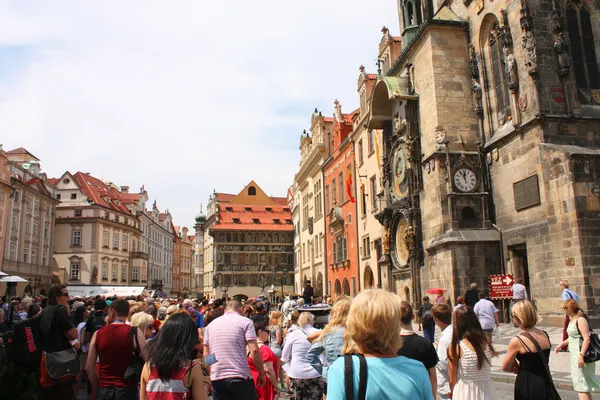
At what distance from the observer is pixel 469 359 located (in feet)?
16.4

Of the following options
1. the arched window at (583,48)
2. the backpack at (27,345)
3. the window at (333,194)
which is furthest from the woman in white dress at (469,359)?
the window at (333,194)

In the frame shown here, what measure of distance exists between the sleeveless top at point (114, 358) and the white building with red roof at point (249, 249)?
66048mm

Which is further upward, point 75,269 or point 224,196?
point 224,196

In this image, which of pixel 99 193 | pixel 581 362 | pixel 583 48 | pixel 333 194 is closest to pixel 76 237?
pixel 99 193

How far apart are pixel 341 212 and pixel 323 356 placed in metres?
32.6

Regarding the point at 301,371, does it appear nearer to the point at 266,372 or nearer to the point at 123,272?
the point at 266,372

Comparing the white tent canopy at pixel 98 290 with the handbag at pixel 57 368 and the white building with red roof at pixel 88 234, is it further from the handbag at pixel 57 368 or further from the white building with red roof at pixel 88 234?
the handbag at pixel 57 368

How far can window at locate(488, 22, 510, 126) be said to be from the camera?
18.2 meters

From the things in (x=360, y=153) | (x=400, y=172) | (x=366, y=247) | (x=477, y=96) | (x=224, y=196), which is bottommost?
(x=366, y=247)

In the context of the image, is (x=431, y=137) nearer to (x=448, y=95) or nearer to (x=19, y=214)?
(x=448, y=95)

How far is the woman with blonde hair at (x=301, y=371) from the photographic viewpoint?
6.61 metres

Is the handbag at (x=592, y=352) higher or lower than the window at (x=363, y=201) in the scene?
lower

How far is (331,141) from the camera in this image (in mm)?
45375

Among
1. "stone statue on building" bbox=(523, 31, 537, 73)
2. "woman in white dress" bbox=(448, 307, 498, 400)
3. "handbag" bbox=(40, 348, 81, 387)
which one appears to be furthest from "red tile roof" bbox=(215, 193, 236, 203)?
"woman in white dress" bbox=(448, 307, 498, 400)
